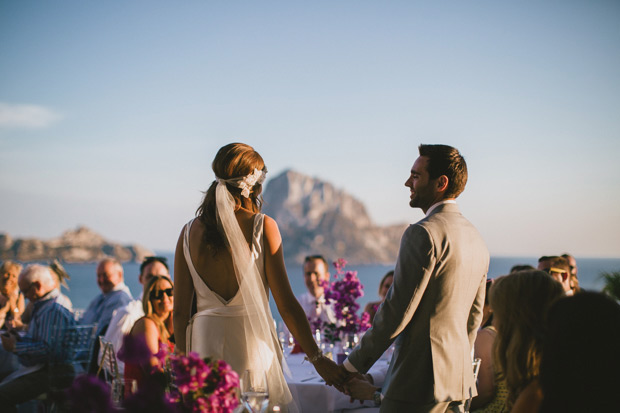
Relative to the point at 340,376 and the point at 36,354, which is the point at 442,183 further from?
the point at 36,354

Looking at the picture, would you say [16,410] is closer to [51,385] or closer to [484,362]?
[51,385]

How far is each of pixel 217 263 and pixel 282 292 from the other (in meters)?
0.34

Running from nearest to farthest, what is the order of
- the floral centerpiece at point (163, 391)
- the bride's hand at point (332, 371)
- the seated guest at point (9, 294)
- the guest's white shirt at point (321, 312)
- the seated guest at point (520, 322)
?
the floral centerpiece at point (163, 391) < the seated guest at point (520, 322) < the bride's hand at point (332, 371) < the guest's white shirt at point (321, 312) < the seated guest at point (9, 294)

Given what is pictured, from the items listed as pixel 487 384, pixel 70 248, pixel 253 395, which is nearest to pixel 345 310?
pixel 487 384

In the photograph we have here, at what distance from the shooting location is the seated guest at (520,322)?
2066 mm

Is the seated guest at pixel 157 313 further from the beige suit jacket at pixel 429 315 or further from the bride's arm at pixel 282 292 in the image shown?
the beige suit jacket at pixel 429 315

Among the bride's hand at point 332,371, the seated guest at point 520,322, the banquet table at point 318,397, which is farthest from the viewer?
the banquet table at point 318,397

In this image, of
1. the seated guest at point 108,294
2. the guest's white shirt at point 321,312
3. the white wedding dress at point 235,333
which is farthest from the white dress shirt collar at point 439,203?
the seated guest at point 108,294

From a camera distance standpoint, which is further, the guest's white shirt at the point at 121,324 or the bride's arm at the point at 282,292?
the guest's white shirt at the point at 121,324

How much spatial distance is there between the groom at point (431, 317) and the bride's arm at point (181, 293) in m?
0.89

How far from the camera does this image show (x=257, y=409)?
74.6 inches

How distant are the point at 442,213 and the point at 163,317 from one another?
2.25 meters

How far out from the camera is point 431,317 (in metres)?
2.62

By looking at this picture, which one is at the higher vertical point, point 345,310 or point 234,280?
point 234,280
